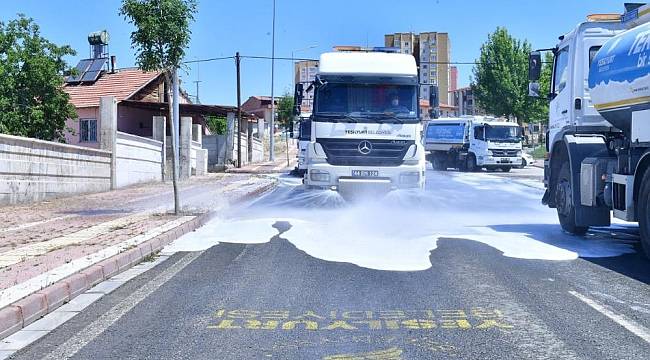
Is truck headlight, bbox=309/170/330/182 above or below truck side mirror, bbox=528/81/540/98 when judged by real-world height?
below

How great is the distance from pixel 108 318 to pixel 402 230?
696cm

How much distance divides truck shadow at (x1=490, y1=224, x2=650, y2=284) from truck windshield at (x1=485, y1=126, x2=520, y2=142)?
25.5 metres

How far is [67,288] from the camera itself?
7172 mm

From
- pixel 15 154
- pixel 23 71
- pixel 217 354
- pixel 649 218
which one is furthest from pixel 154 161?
pixel 217 354

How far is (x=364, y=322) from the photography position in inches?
241

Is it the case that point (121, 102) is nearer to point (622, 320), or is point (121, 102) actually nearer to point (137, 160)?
point (137, 160)

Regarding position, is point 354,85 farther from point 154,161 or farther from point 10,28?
point 10,28

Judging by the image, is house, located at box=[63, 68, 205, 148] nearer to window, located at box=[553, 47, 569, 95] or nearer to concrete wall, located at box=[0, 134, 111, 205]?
concrete wall, located at box=[0, 134, 111, 205]

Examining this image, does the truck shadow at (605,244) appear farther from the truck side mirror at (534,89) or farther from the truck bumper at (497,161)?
the truck bumper at (497,161)

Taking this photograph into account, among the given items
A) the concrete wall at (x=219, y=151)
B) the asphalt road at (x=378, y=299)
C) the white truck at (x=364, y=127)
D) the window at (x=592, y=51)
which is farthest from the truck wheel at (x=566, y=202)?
the concrete wall at (x=219, y=151)

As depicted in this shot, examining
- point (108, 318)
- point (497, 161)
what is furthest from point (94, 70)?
point (108, 318)

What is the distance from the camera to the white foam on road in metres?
9.96

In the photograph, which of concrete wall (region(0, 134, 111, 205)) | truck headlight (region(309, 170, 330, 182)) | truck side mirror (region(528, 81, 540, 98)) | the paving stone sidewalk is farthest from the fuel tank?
concrete wall (region(0, 134, 111, 205))

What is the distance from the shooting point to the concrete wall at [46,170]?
1688 cm
